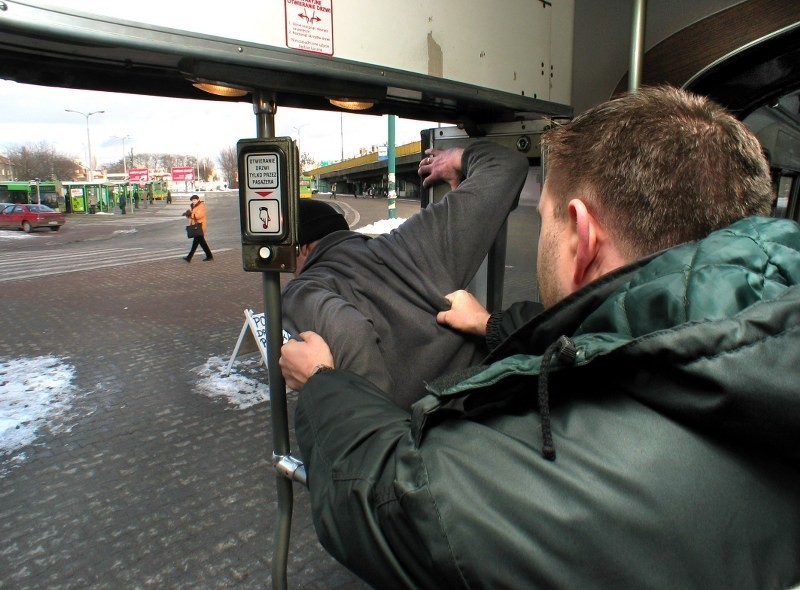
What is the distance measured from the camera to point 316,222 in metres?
2.18

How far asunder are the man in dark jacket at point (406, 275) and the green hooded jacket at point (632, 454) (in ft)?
2.67

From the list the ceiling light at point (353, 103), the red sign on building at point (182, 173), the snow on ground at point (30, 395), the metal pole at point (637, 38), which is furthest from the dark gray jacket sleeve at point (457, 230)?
the red sign on building at point (182, 173)

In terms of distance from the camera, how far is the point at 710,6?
256 centimetres

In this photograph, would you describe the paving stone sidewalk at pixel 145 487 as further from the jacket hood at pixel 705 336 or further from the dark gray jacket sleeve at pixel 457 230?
the jacket hood at pixel 705 336

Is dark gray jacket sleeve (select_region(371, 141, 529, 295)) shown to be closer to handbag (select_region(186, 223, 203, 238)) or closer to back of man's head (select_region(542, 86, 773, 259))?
back of man's head (select_region(542, 86, 773, 259))

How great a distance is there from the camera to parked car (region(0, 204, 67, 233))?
32.4 metres

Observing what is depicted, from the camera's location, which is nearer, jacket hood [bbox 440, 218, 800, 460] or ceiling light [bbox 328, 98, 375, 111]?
jacket hood [bbox 440, 218, 800, 460]

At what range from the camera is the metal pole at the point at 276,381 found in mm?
1680

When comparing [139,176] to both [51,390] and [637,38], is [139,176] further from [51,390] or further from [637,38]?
[637,38]

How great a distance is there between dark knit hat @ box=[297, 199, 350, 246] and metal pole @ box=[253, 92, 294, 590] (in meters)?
0.45

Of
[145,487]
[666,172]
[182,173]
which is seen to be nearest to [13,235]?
[145,487]

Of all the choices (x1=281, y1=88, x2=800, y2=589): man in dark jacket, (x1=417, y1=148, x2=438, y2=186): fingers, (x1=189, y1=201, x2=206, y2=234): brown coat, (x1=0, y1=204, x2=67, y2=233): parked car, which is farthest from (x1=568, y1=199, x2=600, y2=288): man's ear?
(x1=0, y1=204, x2=67, y2=233): parked car

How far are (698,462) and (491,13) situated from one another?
1837mm

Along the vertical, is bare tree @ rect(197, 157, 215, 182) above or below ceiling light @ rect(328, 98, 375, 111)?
above
